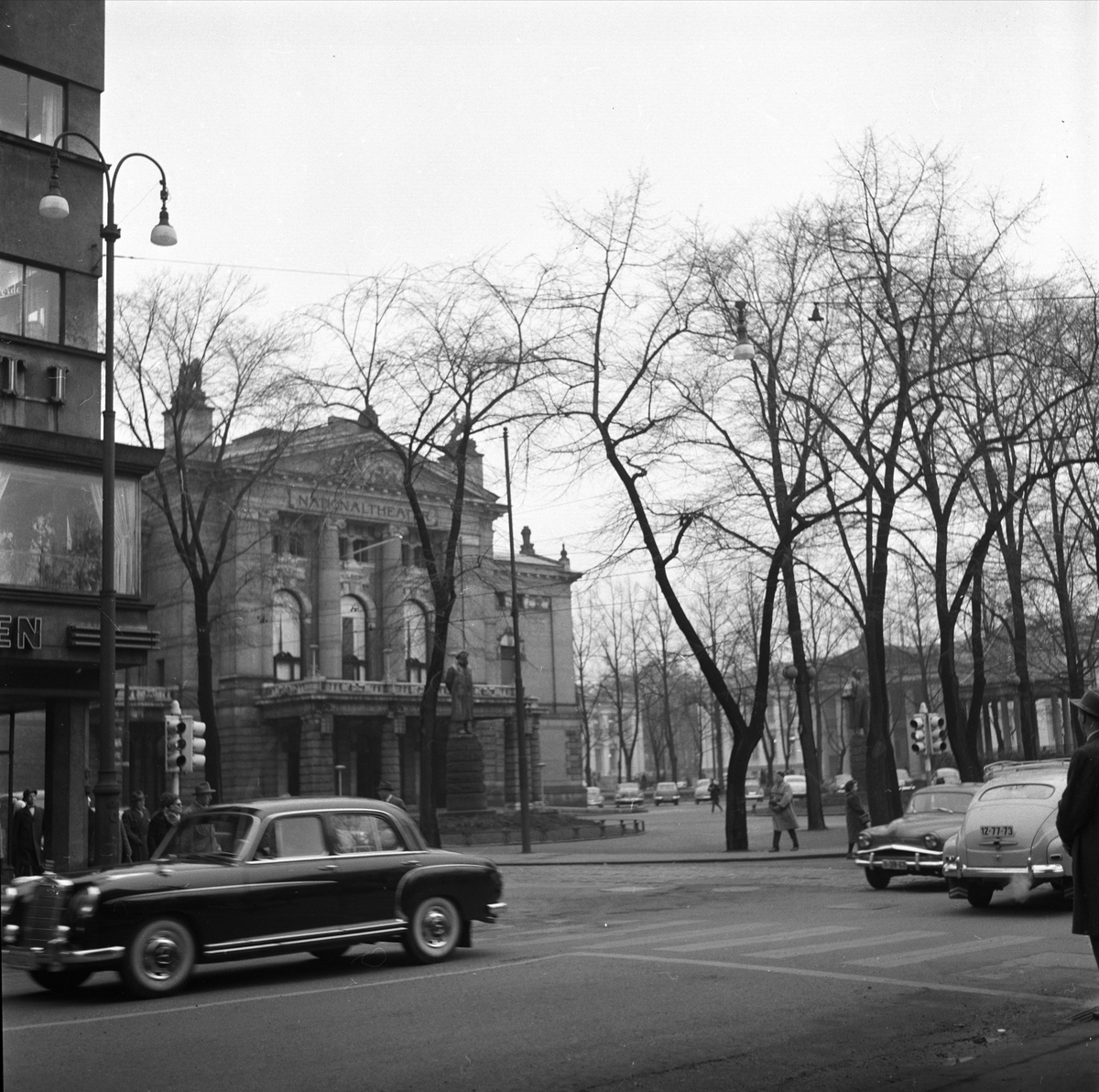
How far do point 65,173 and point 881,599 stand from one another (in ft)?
60.2

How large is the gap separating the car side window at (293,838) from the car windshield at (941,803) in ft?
38.6

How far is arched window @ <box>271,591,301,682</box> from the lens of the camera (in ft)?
223

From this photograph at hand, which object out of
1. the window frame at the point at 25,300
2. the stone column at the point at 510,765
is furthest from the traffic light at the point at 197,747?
the stone column at the point at 510,765

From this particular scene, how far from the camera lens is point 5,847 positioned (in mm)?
22906

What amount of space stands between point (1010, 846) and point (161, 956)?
9.59 m

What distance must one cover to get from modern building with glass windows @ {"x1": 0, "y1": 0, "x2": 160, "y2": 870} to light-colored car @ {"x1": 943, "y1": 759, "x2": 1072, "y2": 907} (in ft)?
48.1

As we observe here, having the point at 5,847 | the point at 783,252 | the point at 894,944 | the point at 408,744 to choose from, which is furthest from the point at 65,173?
the point at 408,744

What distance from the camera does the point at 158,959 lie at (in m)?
10.6

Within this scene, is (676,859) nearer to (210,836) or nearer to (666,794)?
(210,836)

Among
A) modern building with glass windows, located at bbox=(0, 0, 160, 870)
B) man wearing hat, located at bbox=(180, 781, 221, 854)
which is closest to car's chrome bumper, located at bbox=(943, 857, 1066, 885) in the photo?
man wearing hat, located at bbox=(180, 781, 221, 854)

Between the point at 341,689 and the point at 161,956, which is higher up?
the point at 341,689

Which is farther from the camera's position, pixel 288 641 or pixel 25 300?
pixel 288 641

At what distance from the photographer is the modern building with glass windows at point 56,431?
2234cm

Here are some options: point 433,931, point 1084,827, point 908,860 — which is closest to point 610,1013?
point 1084,827
